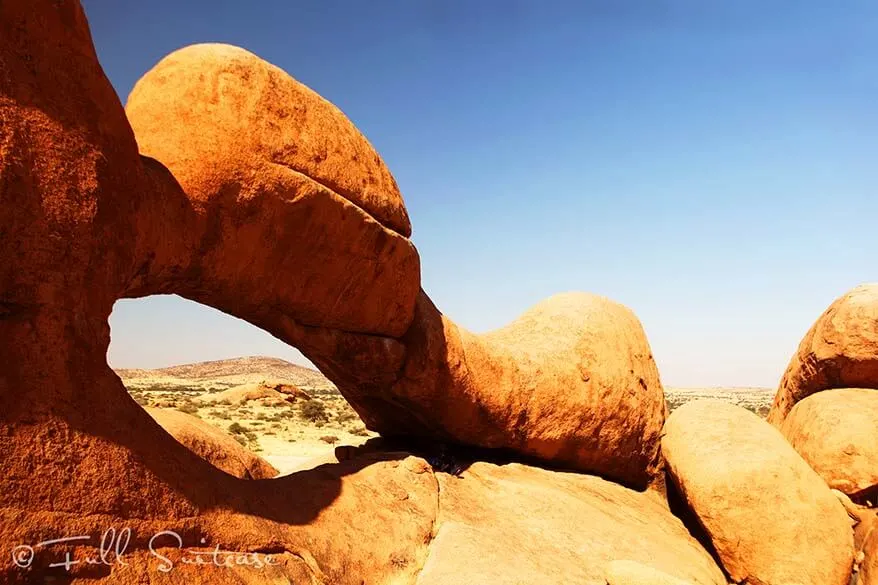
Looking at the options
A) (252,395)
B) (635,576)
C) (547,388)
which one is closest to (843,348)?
(547,388)

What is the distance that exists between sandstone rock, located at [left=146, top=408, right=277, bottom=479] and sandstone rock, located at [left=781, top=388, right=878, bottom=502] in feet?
25.5

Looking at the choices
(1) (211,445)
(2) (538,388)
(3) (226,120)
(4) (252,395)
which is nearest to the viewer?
(3) (226,120)

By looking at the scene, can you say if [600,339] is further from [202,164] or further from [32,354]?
[32,354]

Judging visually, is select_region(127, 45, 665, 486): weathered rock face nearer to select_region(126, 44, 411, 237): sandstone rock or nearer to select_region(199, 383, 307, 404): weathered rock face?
select_region(126, 44, 411, 237): sandstone rock

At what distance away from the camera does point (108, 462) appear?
364cm

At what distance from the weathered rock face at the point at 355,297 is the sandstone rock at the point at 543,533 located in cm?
79

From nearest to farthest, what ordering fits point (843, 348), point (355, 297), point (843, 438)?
point (355, 297) < point (843, 438) < point (843, 348)

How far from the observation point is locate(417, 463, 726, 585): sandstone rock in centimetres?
547

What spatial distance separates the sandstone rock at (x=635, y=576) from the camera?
510 centimetres

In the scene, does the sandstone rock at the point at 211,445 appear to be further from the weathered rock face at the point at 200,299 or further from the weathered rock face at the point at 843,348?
the weathered rock face at the point at 843,348

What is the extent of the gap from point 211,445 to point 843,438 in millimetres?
8521

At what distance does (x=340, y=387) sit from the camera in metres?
8.31

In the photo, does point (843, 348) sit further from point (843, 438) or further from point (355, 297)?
point (355, 297)

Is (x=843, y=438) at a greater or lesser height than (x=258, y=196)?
lesser
